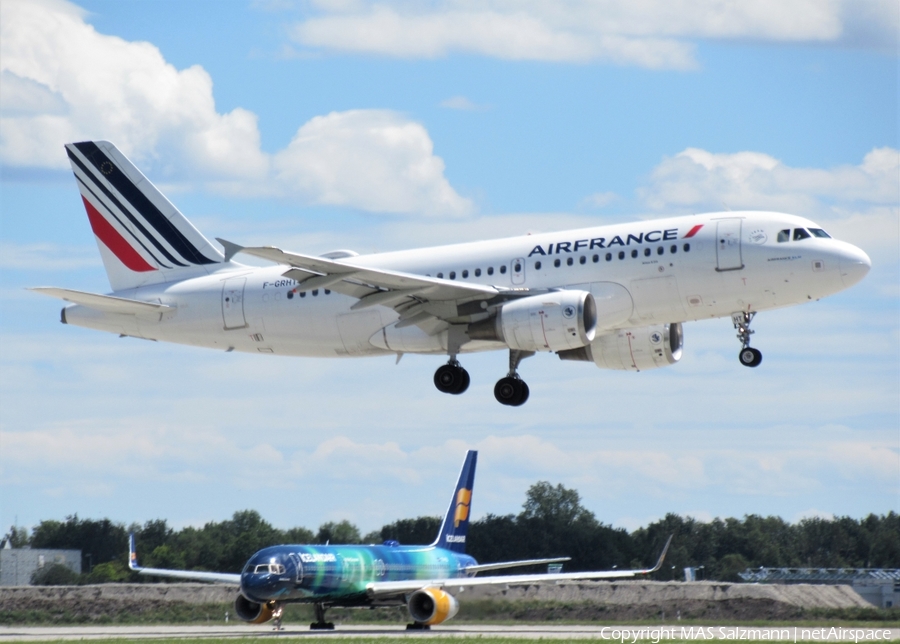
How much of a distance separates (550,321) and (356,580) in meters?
→ 20.9

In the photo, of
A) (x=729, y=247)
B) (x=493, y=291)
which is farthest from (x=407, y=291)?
(x=729, y=247)

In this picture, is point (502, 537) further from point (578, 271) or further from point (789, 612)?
point (578, 271)

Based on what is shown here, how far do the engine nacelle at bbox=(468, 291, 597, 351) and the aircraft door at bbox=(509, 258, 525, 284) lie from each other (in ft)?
4.16

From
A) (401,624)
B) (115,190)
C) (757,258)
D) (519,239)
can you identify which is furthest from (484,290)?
(401,624)

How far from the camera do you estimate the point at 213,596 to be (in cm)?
6881

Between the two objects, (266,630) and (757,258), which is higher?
(757,258)

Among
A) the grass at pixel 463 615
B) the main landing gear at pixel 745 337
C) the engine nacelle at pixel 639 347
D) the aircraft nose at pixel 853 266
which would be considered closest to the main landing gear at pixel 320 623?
the grass at pixel 463 615

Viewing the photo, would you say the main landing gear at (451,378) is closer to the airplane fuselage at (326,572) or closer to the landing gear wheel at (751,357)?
the landing gear wheel at (751,357)

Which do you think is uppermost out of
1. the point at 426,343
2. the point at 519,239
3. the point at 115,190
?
the point at 115,190

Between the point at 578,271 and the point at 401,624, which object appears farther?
the point at 401,624

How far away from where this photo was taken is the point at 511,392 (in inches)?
1777

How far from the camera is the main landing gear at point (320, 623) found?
56562 millimetres

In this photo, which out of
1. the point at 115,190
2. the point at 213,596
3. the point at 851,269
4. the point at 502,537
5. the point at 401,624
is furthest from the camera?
the point at 502,537

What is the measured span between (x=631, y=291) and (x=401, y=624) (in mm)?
25527
